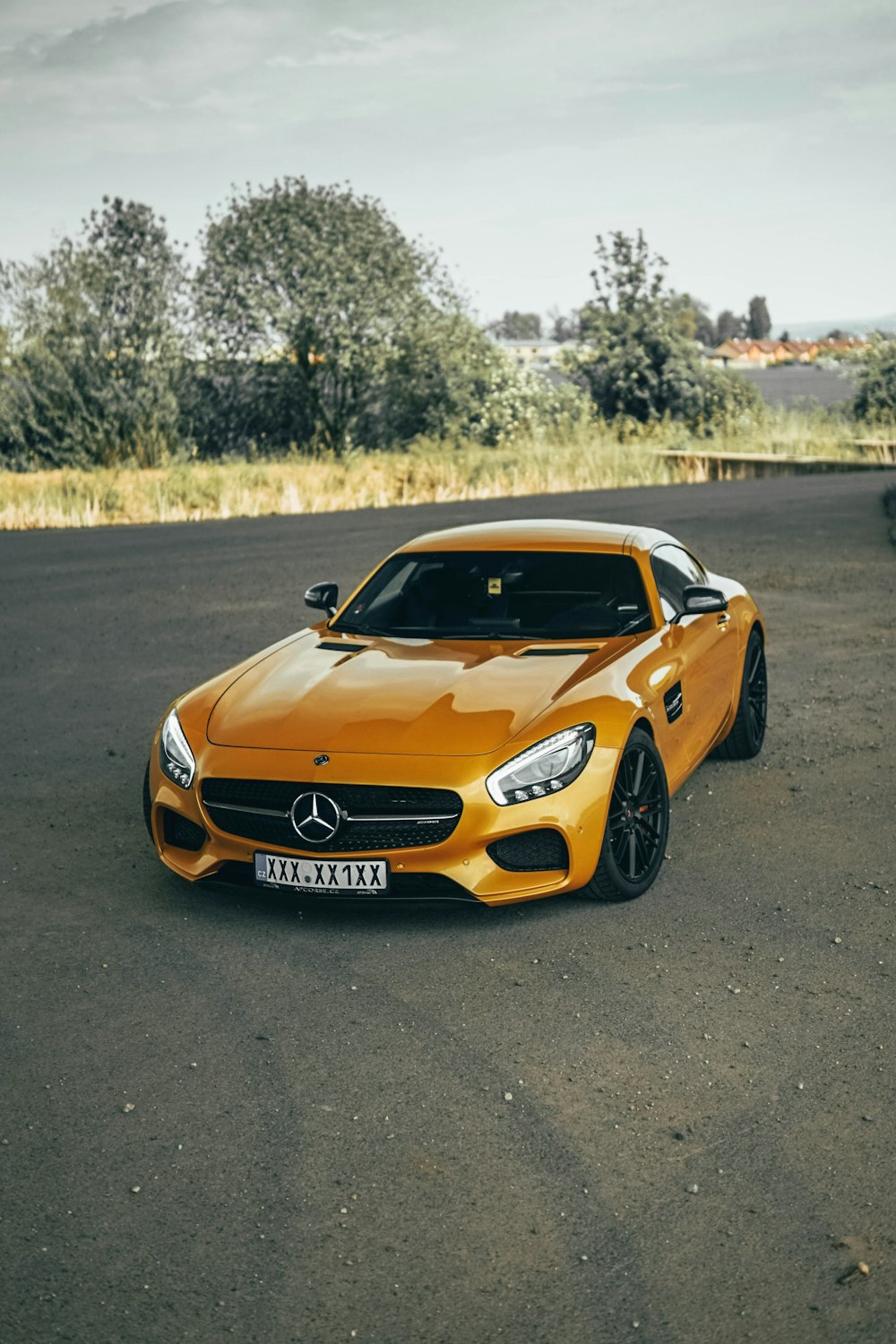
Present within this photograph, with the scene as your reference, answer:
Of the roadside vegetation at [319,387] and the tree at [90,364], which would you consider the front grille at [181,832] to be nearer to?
the roadside vegetation at [319,387]

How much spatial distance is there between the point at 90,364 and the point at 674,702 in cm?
2911

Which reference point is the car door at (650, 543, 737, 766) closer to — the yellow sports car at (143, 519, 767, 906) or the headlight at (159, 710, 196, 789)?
the yellow sports car at (143, 519, 767, 906)

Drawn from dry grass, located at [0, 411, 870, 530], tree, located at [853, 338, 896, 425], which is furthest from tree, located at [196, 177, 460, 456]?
tree, located at [853, 338, 896, 425]

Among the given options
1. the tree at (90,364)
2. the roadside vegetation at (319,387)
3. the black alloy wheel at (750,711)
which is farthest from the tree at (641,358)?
the black alloy wheel at (750,711)

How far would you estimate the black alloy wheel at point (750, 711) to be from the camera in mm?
7941

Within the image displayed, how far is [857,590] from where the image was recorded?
49.5 feet

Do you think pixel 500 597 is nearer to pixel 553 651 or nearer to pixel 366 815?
pixel 553 651

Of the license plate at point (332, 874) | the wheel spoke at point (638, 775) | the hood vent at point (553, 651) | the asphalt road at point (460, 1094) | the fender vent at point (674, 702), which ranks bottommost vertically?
the asphalt road at point (460, 1094)

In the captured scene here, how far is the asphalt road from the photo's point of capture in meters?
3.23

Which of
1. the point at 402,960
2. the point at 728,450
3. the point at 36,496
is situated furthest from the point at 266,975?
the point at 728,450

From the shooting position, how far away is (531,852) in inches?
217

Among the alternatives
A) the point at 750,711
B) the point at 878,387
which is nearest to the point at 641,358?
the point at 878,387

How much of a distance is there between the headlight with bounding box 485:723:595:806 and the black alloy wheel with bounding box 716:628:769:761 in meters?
2.48

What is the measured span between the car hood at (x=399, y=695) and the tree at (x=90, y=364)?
78.3 feet
